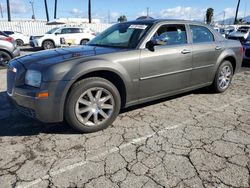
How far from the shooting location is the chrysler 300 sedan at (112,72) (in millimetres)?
3230

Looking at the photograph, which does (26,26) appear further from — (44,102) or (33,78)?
(44,102)

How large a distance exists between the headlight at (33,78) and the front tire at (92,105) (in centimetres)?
43

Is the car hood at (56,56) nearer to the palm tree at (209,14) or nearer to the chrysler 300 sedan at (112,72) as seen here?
the chrysler 300 sedan at (112,72)

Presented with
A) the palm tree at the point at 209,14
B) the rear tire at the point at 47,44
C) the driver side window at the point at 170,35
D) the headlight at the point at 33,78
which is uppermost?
the palm tree at the point at 209,14

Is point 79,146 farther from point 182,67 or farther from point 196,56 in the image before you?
point 196,56

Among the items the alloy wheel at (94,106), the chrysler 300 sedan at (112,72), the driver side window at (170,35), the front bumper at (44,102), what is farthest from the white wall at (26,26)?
the alloy wheel at (94,106)

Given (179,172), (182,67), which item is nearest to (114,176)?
(179,172)

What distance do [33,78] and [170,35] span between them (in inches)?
96.5

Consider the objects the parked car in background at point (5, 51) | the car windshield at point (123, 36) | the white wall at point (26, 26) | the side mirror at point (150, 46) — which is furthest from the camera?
the white wall at point (26, 26)

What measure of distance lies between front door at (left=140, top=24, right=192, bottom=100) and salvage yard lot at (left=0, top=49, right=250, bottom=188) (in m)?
0.45

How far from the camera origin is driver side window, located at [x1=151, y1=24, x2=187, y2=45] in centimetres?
414

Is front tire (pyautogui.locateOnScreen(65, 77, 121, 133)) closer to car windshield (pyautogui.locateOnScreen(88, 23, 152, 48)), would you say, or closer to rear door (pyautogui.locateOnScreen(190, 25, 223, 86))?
car windshield (pyautogui.locateOnScreen(88, 23, 152, 48))

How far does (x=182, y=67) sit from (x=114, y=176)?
98.7 inches

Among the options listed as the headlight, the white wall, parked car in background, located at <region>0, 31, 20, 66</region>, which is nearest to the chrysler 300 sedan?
the headlight
